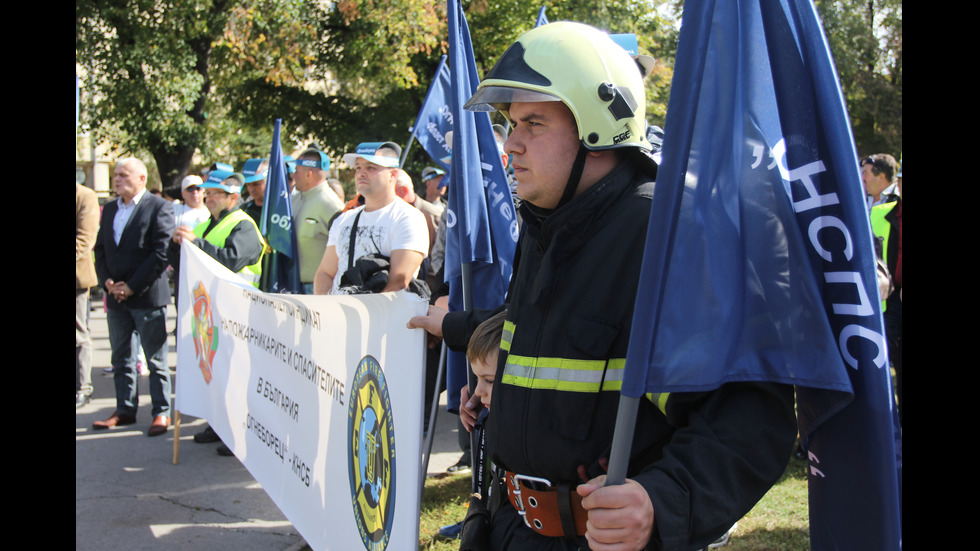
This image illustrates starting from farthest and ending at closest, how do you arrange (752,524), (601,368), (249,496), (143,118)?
(143,118)
(249,496)
(752,524)
(601,368)

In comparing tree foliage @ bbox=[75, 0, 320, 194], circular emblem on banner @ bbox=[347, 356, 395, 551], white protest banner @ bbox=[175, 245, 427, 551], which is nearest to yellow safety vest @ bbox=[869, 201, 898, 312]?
white protest banner @ bbox=[175, 245, 427, 551]

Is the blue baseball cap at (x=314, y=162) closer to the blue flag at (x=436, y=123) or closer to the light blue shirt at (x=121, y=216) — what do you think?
the light blue shirt at (x=121, y=216)

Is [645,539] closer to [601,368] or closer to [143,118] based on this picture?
[601,368]

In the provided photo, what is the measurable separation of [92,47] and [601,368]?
19.5 meters

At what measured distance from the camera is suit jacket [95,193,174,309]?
6840 mm

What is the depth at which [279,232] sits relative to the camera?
279 inches

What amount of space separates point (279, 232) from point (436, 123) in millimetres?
2676

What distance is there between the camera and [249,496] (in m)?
5.28

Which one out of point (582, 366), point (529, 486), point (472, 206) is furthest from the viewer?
point (472, 206)

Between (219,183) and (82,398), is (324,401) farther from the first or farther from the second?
(82,398)

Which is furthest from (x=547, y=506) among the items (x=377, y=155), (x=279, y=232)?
(x=279, y=232)

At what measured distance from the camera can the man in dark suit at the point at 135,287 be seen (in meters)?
6.81

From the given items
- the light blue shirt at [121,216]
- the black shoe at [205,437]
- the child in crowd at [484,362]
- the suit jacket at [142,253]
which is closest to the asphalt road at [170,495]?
the black shoe at [205,437]
